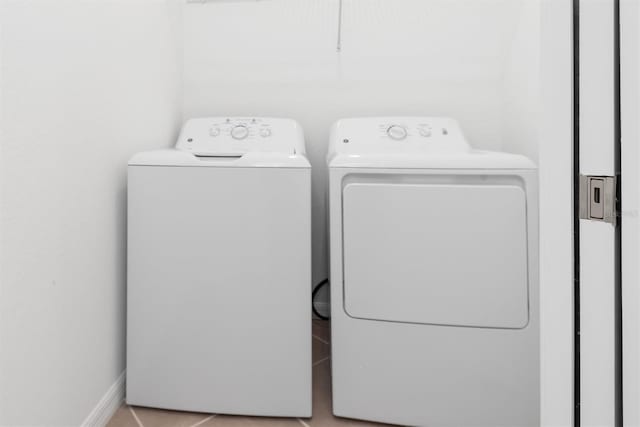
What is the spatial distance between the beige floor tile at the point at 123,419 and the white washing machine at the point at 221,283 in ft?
0.28

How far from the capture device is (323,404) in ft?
4.09

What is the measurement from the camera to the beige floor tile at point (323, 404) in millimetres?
1152

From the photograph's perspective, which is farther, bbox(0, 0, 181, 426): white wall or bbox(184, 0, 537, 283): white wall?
bbox(184, 0, 537, 283): white wall

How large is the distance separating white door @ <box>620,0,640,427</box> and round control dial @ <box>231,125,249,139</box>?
4.32ft

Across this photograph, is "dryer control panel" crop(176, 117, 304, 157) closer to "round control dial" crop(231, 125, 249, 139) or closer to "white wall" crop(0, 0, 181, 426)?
"round control dial" crop(231, 125, 249, 139)

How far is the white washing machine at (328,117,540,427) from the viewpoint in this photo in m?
1.05

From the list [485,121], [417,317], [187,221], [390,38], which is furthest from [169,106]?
[485,121]

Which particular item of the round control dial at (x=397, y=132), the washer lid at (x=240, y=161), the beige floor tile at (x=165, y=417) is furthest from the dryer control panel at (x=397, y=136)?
the beige floor tile at (x=165, y=417)

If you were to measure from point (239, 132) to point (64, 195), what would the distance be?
75 centimetres

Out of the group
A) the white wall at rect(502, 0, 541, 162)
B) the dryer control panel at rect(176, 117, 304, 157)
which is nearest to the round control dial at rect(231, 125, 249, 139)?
the dryer control panel at rect(176, 117, 304, 157)

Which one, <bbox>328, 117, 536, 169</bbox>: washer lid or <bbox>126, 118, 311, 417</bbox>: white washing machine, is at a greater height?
<bbox>328, 117, 536, 169</bbox>: washer lid

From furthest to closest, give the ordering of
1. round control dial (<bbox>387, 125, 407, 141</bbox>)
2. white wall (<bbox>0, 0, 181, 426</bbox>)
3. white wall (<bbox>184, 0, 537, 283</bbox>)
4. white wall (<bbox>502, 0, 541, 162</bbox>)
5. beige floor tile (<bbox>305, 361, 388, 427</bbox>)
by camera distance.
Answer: white wall (<bbox>184, 0, 537, 283</bbox>), round control dial (<bbox>387, 125, 407, 141</bbox>), white wall (<bbox>502, 0, 541, 162</bbox>), beige floor tile (<bbox>305, 361, 388, 427</bbox>), white wall (<bbox>0, 0, 181, 426</bbox>)

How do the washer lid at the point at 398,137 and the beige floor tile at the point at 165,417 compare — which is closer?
the beige floor tile at the point at 165,417

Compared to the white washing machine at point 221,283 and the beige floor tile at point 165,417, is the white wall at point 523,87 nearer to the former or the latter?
the white washing machine at point 221,283
